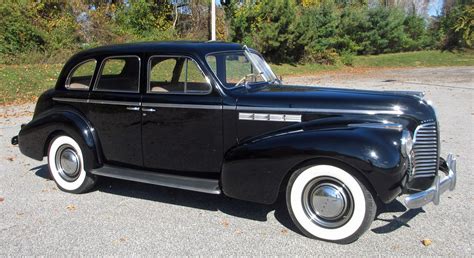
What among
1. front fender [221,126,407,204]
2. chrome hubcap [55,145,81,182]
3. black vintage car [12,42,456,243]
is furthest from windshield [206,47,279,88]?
chrome hubcap [55,145,81,182]

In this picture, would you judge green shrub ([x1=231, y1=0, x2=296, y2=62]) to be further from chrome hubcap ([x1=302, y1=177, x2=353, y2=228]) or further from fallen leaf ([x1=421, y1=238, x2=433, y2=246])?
fallen leaf ([x1=421, y1=238, x2=433, y2=246])

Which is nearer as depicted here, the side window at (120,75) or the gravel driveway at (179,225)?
the gravel driveway at (179,225)

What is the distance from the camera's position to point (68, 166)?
539 cm

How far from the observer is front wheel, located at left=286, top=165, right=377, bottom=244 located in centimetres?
371

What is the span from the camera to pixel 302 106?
4.20m

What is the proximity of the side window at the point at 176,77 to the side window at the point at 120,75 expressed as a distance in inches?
7.9

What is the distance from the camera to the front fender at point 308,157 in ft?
11.8

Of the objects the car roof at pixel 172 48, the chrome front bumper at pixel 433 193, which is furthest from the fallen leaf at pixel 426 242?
the car roof at pixel 172 48

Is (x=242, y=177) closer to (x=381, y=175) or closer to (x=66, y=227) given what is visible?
(x=381, y=175)

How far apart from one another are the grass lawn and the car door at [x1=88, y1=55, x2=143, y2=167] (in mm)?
10660

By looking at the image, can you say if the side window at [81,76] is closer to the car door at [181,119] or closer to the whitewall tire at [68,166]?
the whitewall tire at [68,166]

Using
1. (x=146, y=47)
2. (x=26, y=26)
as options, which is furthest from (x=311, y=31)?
(x=146, y=47)

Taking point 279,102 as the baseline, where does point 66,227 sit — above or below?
below

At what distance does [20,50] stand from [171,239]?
19.0 metres
